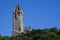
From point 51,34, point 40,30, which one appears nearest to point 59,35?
point 51,34

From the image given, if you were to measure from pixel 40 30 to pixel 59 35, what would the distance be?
7.97m

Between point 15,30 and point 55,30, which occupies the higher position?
point 15,30

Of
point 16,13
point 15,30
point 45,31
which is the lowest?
point 45,31

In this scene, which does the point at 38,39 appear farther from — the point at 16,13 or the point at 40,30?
the point at 16,13

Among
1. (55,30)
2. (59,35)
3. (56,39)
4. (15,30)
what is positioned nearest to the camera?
(56,39)

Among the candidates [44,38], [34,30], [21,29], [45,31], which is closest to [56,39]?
[44,38]

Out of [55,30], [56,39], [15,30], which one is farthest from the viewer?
[15,30]

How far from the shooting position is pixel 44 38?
57531mm

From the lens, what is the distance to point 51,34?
59.7m

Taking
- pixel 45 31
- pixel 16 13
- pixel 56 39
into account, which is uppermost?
pixel 16 13

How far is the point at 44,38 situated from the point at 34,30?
40.4 ft

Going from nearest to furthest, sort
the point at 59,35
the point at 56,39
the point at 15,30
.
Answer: the point at 56,39 < the point at 59,35 < the point at 15,30

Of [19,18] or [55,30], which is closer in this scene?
[55,30]

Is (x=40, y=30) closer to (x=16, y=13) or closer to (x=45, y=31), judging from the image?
(x=45, y=31)
